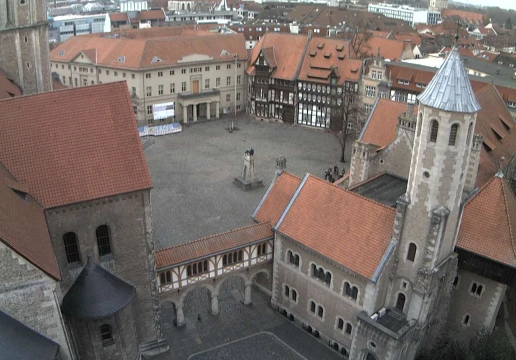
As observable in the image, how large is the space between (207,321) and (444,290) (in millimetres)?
15389

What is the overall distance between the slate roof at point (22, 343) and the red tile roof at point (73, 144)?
584 centimetres

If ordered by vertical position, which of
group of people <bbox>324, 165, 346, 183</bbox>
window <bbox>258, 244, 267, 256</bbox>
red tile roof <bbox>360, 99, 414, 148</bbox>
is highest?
red tile roof <bbox>360, 99, 414, 148</bbox>

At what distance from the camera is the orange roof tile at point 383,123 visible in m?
43.8

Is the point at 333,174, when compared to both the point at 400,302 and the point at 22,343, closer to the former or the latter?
the point at 400,302

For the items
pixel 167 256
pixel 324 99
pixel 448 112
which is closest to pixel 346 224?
pixel 448 112

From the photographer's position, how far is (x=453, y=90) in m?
26.3

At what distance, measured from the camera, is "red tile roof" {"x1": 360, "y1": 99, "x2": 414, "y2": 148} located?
43781 mm

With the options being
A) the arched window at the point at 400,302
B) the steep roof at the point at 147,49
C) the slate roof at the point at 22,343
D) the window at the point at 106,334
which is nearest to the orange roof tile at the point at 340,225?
the arched window at the point at 400,302

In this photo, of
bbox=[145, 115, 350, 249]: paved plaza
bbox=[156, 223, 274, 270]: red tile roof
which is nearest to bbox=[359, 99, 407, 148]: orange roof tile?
bbox=[145, 115, 350, 249]: paved plaza

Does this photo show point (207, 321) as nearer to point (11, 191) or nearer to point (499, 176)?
point (11, 191)

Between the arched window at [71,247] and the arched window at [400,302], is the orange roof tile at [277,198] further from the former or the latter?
the arched window at [71,247]

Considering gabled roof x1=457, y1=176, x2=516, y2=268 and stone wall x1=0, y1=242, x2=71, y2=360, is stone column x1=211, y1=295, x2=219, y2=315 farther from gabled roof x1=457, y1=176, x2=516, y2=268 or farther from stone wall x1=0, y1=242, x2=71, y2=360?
gabled roof x1=457, y1=176, x2=516, y2=268

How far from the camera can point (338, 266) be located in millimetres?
30875

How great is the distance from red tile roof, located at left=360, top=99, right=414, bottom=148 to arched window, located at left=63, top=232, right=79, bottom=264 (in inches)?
1056
